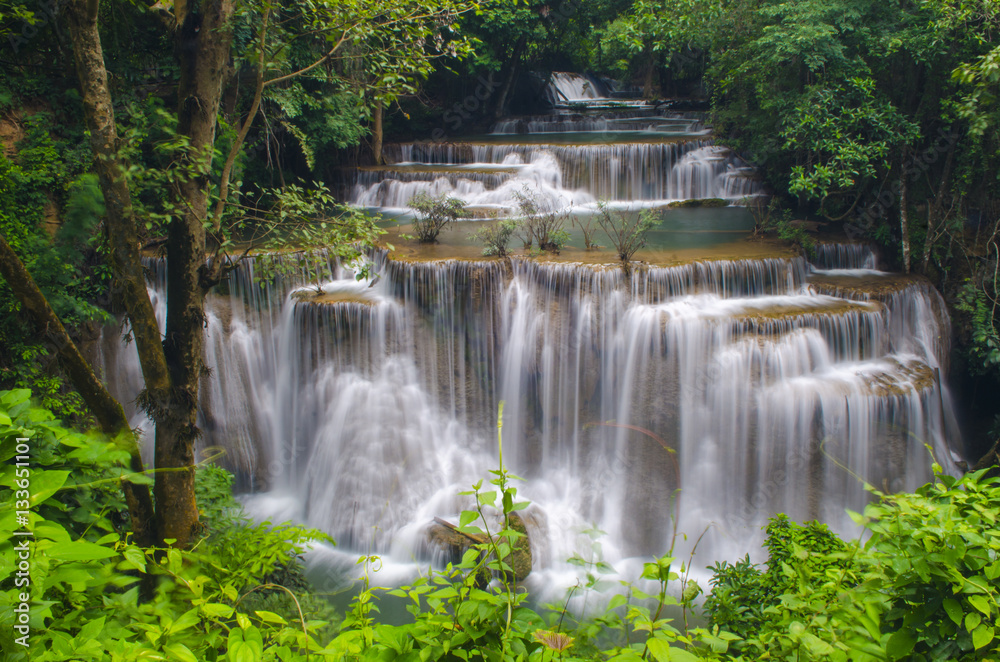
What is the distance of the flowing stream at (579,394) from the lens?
734 centimetres

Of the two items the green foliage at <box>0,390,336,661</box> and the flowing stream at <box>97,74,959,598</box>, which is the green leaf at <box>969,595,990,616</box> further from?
the flowing stream at <box>97,74,959,598</box>

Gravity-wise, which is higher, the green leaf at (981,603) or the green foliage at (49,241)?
the green foliage at (49,241)

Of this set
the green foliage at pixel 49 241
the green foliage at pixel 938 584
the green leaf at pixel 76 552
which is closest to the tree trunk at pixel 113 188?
the green foliage at pixel 49 241

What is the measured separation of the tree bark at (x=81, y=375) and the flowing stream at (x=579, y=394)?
324cm

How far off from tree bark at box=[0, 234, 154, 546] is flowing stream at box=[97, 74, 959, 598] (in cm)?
324

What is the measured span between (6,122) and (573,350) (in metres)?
9.23

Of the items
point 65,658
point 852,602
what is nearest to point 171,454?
point 65,658

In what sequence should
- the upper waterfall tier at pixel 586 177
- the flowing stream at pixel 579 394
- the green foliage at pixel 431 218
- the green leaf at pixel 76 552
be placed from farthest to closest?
the upper waterfall tier at pixel 586 177
the green foliage at pixel 431 218
the flowing stream at pixel 579 394
the green leaf at pixel 76 552

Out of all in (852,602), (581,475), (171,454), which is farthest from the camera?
(581,475)

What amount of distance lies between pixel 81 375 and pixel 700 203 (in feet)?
37.4

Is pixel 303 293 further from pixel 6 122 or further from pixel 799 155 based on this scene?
pixel 799 155

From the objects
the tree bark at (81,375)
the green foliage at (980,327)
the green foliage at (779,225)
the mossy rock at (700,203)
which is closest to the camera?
the tree bark at (81,375)

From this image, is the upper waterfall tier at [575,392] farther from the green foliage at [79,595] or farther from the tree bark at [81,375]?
the green foliage at [79,595]

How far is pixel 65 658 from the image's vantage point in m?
1.37
